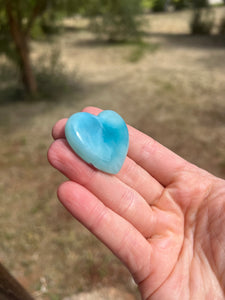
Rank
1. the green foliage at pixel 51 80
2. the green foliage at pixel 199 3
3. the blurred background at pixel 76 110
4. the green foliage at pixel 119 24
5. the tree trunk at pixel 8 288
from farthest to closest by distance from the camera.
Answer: the green foliage at pixel 199 3 < the green foliage at pixel 119 24 < the green foliage at pixel 51 80 < the blurred background at pixel 76 110 < the tree trunk at pixel 8 288

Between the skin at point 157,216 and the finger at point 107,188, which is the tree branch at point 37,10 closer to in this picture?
the skin at point 157,216

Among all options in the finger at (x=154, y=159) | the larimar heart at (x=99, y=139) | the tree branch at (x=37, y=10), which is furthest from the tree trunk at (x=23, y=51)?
the larimar heart at (x=99, y=139)

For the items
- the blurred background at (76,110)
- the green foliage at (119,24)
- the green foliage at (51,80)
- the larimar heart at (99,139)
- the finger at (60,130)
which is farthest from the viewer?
the green foliage at (119,24)

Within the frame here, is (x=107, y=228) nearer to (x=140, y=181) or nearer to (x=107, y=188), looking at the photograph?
(x=107, y=188)

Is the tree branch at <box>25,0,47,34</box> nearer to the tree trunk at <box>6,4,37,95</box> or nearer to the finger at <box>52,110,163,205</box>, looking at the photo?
the tree trunk at <box>6,4,37,95</box>

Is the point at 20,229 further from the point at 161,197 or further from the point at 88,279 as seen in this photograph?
the point at 161,197

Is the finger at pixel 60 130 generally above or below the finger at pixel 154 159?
above

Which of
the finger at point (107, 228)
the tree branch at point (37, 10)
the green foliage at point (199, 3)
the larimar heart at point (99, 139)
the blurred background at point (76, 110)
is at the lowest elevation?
the blurred background at point (76, 110)

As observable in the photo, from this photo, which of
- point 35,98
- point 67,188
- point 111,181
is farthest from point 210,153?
point 35,98
